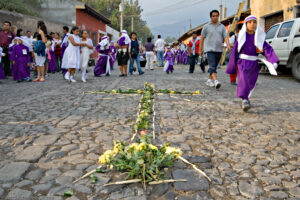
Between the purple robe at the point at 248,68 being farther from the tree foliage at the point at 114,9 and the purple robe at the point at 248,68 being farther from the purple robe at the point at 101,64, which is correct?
the tree foliage at the point at 114,9

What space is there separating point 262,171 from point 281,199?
49 cm

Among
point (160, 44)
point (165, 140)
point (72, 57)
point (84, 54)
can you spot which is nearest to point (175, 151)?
point (165, 140)

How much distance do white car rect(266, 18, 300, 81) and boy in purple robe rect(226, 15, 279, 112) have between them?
5435 millimetres

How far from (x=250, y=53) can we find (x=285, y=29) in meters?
6.79

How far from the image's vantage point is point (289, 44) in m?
10.3

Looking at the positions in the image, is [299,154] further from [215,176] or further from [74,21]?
[74,21]

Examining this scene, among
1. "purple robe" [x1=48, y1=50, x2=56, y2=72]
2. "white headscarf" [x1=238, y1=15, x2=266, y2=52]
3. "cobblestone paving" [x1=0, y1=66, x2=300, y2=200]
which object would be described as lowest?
"cobblestone paving" [x1=0, y1=66, x2=300, y2=200]

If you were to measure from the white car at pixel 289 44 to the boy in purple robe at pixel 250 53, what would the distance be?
544 centimetres

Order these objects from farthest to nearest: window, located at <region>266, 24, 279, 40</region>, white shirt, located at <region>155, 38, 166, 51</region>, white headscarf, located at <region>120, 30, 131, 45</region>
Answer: white shirt, located at <region>155, 38, 166, 51</region>, window, located at <region>266, 24, 279, 40</region>, white headscarf, located at <region>120, 30, 131, 45</region>

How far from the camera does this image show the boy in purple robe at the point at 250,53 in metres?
5.16

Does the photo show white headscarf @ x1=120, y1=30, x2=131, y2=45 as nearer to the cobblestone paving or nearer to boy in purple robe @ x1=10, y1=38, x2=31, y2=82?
boy in purple robe @ x1=10, y1=38, x2=31, y2=82

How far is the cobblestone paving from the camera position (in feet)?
7.54

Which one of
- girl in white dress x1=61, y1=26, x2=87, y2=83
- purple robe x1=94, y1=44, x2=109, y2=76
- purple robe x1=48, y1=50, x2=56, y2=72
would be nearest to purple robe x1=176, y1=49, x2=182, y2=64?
purple robe x1=48, y1=50, x2=56, y2=72

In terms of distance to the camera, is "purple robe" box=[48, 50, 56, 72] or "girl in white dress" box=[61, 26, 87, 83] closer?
"girl in white dress" box=[61, 26, 87, 83]
